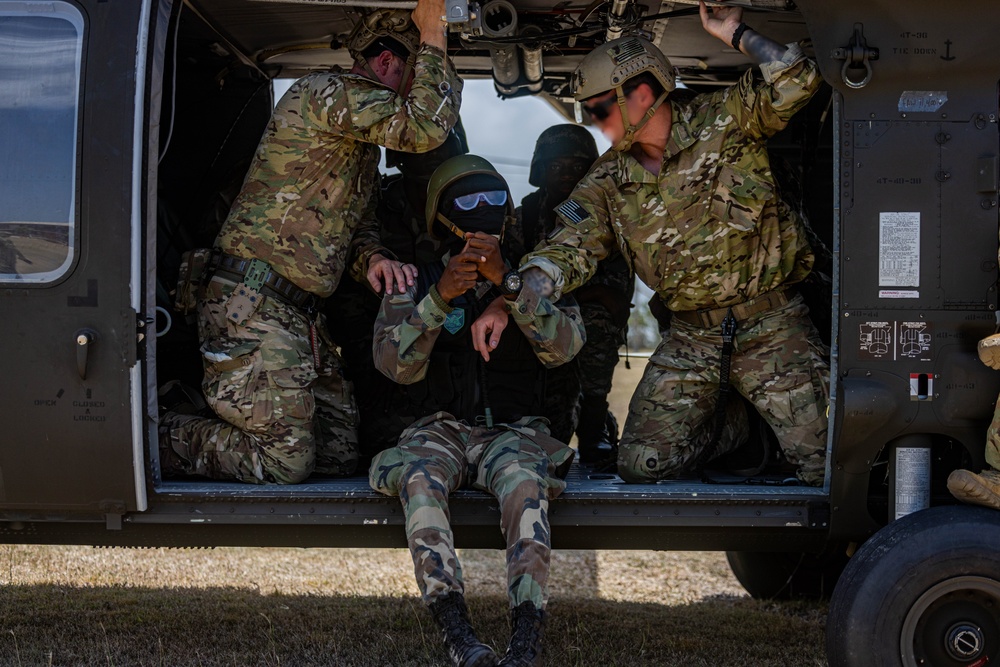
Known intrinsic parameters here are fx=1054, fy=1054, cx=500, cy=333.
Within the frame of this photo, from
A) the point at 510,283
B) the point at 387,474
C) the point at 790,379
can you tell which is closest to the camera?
the point at 387,474

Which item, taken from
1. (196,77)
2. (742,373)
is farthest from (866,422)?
(196,77)

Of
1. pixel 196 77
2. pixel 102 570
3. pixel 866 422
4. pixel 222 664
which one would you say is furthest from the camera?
pixel 102 570

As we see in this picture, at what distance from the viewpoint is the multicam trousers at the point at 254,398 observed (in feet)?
12.9

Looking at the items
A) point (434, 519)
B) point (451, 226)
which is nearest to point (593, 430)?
point (451, 226)

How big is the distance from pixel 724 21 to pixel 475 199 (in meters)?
1.11

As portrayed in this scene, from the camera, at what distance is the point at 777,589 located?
17.5 ft

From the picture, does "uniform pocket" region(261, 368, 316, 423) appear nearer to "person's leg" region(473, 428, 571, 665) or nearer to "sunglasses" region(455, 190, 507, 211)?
"person's leg" region(473, 428, 571, 665)

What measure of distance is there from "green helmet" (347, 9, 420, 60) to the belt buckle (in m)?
0.89

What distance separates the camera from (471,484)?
3834 millimetres

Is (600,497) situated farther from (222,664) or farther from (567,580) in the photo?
(567,580)

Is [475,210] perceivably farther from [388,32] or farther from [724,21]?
[724,21]

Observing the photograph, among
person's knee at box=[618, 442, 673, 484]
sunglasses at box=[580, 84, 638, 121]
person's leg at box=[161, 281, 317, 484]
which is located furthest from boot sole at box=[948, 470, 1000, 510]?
person's leg at box=[161, 281, 317, 484]

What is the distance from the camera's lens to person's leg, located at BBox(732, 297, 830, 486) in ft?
13.0

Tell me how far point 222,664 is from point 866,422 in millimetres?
2466
